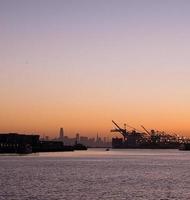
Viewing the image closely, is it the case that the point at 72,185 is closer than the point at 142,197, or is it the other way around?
the point at 142,197

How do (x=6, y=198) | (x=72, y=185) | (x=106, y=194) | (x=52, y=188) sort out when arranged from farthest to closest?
(x=72, y=185) < (x=52, y=188) < (x=106, y=194) < (x=6, y=198)

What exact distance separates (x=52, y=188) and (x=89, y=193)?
7.38m

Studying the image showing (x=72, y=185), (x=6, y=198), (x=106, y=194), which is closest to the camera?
(x=6, y=198)

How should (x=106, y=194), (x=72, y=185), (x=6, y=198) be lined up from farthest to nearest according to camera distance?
(x=72, y=185), (x=106, y=194), (x=6, y=198)

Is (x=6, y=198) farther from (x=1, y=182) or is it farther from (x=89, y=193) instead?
(x=1, y=182)

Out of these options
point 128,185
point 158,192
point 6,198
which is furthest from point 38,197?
point 128,185

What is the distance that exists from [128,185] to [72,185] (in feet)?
23.3

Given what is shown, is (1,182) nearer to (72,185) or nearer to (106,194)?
(72,185)

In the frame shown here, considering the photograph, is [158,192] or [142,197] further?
[158,192]

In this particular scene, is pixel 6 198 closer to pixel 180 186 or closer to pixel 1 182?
pixel 1 182

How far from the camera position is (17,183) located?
74.2 meters

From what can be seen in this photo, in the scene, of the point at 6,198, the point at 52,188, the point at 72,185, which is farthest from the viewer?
the point at 72,185

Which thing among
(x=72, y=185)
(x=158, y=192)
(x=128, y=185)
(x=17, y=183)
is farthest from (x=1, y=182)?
(x=158, y=192)

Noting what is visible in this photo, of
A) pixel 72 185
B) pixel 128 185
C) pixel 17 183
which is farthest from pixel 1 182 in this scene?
pixel 128 185
